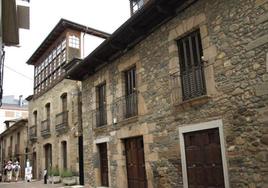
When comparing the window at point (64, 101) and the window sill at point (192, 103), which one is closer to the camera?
the window sill at point (192, 103)

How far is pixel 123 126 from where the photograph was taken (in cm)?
944

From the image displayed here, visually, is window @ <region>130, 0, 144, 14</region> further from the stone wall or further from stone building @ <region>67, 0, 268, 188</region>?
the stone wall

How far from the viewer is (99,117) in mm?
11070

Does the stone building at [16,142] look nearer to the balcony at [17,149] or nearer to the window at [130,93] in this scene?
the balcony at [17,149]

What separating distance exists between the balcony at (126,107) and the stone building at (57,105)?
422cm

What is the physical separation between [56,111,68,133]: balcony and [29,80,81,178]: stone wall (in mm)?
210

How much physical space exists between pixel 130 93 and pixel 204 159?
3.68 m

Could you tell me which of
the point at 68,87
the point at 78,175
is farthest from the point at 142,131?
the point at 68,87

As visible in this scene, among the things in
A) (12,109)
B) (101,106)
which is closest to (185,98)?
(101,106)

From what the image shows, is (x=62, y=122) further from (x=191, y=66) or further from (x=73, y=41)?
(x=191, y=66)

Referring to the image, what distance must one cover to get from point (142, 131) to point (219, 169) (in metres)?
2.80

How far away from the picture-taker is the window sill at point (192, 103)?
6.54 metres

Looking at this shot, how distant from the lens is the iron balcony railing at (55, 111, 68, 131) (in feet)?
47.9

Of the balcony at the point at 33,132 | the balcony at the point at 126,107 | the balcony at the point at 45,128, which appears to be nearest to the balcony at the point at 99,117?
the balcony at the point at 126,107
